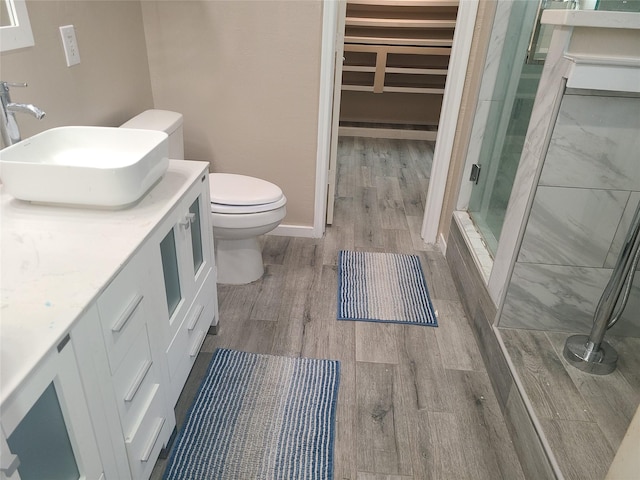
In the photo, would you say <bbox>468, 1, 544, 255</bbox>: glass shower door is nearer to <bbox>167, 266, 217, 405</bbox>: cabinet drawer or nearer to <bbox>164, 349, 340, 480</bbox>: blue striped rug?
<bbox>164, 349, 340, 480</bbox>: blue striped rug

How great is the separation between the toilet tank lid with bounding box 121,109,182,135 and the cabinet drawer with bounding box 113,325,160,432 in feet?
3.72

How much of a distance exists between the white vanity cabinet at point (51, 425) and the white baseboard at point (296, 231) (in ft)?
6.51

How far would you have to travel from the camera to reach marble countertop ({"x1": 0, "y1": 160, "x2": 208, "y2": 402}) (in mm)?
812

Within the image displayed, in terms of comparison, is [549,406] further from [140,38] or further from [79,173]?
[140,38]

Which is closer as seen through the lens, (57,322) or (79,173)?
(57,322)

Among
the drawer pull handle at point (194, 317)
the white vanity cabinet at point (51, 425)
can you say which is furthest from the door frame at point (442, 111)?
the white vanity cabinet at point (51, 425)

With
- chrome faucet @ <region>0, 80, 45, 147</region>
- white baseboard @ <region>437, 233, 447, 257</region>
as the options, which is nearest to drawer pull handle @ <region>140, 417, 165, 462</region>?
chrome faucet @ <region>0, 80, 45, 147</region>

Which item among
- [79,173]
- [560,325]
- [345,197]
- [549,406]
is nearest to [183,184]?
[79,173]

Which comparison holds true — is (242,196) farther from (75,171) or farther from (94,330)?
(94,330)

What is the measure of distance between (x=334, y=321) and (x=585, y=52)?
4.69 feet

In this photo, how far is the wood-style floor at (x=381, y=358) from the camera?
153 cm

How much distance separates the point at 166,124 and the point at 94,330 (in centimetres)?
138

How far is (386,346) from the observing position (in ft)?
6.66

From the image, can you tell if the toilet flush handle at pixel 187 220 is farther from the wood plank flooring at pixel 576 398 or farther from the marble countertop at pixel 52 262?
the wood plank flooring at pixel 576 398
